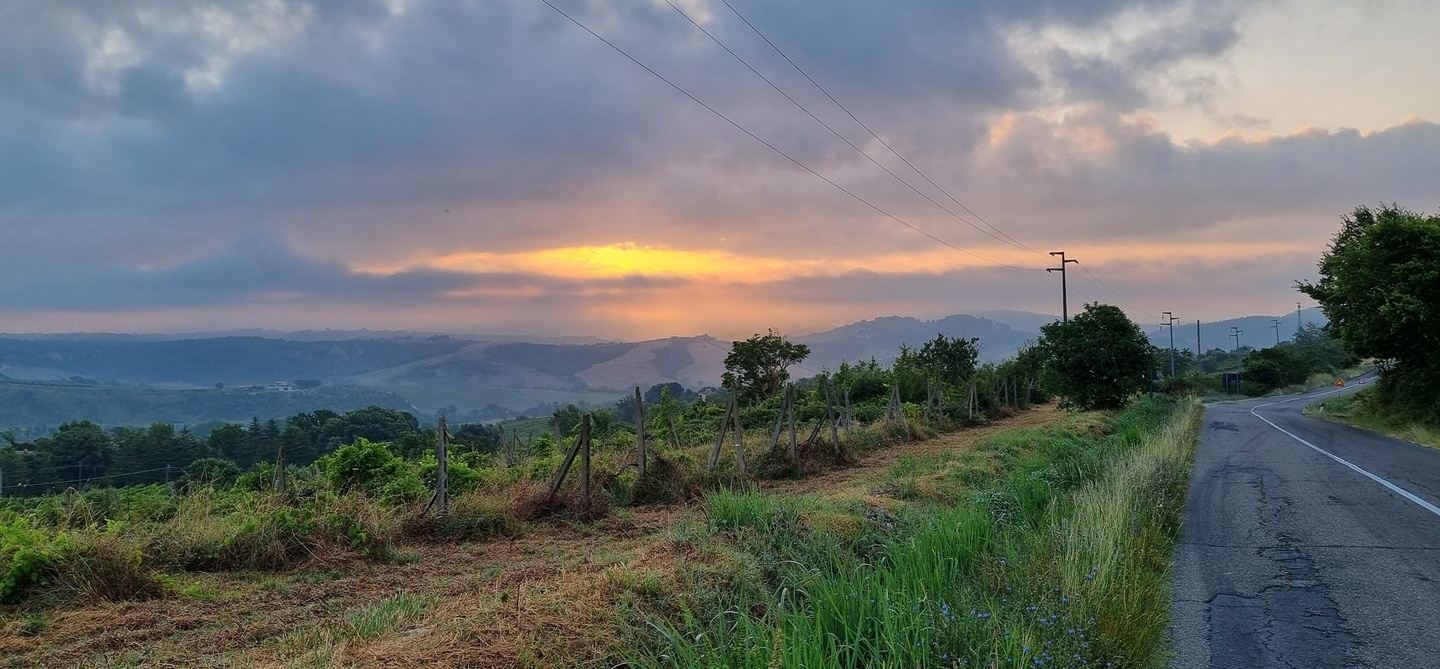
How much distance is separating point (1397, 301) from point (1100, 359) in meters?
11.8

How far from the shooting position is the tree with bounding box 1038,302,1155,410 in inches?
1312

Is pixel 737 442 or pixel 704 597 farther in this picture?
pixel 737 442

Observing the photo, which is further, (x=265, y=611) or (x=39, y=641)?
(x=265, y=611)

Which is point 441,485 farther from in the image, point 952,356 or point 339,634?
point 952,356

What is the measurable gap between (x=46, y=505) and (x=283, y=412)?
6870cm

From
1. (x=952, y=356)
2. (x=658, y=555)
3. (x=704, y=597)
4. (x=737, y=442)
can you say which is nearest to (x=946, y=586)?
(x=704, y=597)

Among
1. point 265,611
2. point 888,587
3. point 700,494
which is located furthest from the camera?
point 700,494

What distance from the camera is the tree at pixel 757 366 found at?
36.9m

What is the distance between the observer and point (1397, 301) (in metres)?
22.1

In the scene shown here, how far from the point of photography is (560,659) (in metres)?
4.28

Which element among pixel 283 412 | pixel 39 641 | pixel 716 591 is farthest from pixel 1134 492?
pixel 283 412

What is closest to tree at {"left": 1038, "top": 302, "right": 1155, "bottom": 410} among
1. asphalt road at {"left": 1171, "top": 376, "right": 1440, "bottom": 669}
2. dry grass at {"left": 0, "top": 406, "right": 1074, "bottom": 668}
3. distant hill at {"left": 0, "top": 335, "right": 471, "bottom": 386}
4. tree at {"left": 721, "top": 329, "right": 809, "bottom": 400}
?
tree at {"left": 721, "top": 329, "right": 809, "bottom": 400}

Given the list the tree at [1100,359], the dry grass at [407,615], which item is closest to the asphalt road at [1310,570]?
the dry grass at [407,615]

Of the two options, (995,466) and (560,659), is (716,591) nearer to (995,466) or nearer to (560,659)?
(560,659)
